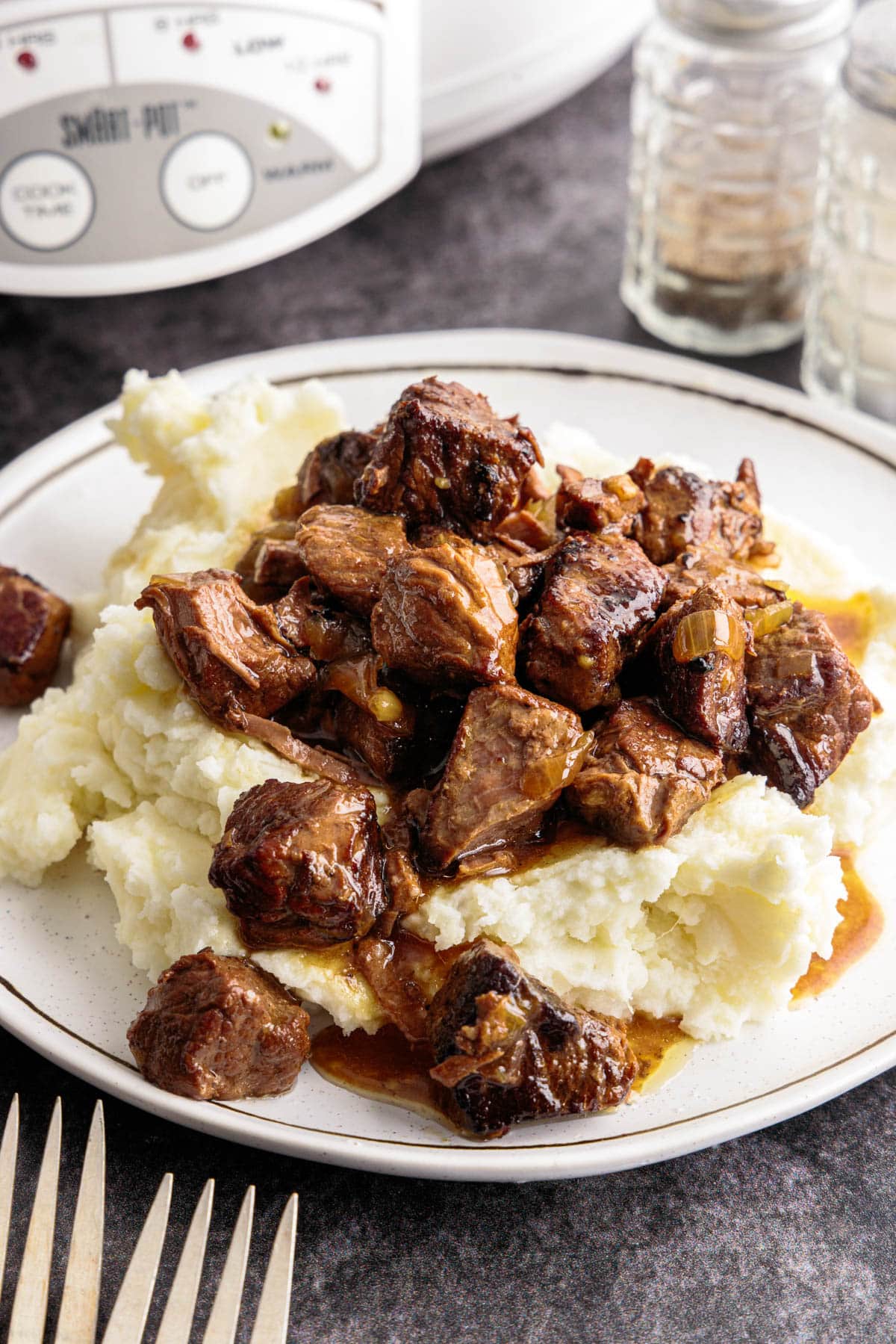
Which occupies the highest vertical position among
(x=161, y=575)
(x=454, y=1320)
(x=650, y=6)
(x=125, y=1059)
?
(x=650, y=6)

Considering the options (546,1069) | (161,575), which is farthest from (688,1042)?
(161,575)

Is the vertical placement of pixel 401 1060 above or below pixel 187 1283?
below

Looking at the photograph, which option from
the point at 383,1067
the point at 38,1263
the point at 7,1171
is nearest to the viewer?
the point at 38,1263

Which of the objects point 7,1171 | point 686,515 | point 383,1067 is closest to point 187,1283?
point 7,1171

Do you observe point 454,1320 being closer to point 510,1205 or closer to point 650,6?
point 510,1205

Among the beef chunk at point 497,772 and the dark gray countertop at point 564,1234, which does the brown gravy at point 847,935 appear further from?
the beef chunk at point 497,772

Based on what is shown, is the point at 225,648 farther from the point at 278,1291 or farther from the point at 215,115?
the point at 215,115

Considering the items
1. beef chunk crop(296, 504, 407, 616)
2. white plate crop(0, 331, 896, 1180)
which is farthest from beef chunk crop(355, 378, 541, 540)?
white plate crop(0, 331, 896, 1180)

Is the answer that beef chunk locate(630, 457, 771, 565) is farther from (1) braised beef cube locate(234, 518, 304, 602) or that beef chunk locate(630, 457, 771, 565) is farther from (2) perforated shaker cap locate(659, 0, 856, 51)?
(2) perforated shaker cap locate(659, 0, 856, 51)

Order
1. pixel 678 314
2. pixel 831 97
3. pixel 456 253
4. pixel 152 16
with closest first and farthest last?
1. pixel 152 16
2. pixel 831 97
3. pixel 678 314
4. pixel 456 253
